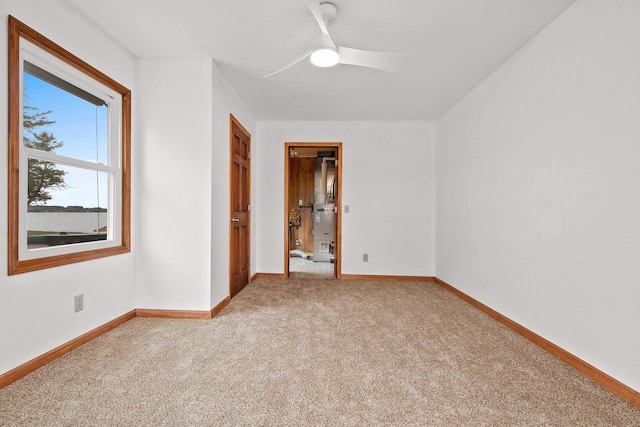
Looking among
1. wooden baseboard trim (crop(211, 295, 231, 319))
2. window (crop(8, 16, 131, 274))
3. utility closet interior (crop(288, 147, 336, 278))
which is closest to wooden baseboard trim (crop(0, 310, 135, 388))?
window (crop(8, 16, 131, 274))

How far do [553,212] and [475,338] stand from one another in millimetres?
1110

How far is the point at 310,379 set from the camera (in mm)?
1687

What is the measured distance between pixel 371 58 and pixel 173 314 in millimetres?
2759

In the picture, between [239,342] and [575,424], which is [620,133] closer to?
[575,424]

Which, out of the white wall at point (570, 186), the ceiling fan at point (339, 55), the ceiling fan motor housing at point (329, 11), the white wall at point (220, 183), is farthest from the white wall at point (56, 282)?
the white wall at point (570, 186)

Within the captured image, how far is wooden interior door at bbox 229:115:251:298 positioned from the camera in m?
3.33

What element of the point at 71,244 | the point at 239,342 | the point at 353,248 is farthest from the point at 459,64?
the point at 71,244

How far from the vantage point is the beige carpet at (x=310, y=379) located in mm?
1381

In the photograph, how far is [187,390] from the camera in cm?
157

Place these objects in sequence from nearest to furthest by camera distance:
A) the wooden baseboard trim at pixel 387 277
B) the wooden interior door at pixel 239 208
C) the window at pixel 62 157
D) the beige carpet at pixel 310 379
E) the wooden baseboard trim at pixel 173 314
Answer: the beige carpet at pixel 310 379 → the window at pixel 62 157 → the wooden baseboard trim at pixel 173 314 → the wooden interior door at pixel 239 208 → the wooden baseboard trim at pixel 387 277

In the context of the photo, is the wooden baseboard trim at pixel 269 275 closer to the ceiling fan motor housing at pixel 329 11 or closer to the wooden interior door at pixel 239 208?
the wooden interior door at pixel 239 208

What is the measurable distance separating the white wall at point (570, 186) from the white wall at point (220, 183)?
2.68m

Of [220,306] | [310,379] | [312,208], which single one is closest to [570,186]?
[310,379]

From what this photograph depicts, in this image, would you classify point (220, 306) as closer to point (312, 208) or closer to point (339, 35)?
point (339, 35)
